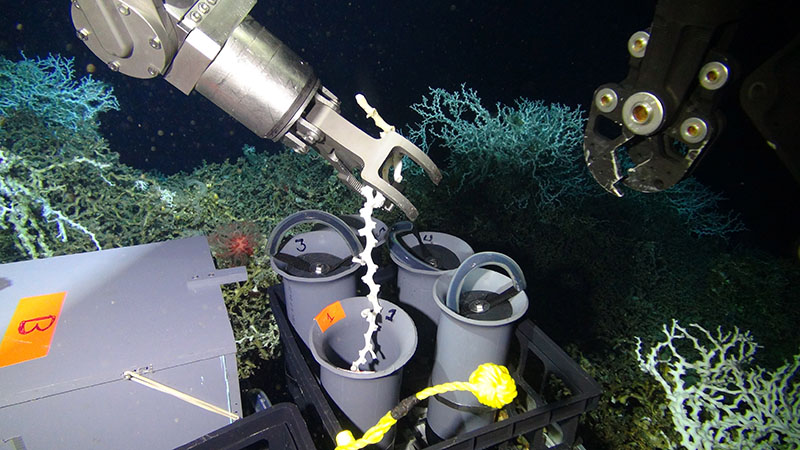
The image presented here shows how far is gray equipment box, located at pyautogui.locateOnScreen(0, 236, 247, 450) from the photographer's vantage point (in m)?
0.92

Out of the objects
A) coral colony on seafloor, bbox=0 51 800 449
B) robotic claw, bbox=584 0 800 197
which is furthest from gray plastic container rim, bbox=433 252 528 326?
coral colony on seafloor, bbox=0 51 800 449

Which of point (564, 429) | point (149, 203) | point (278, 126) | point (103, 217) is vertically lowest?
point (103, 217)

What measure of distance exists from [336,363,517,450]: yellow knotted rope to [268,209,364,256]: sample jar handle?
529mm

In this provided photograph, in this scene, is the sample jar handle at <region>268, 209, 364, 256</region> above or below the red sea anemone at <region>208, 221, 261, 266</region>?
above

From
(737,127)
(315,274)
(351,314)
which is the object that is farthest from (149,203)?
(737,127)

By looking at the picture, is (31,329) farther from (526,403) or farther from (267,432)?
(526,403)

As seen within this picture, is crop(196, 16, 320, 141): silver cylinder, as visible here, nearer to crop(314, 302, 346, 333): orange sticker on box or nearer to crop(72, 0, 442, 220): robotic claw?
crop(72, 0, 442, 220): robotic claw

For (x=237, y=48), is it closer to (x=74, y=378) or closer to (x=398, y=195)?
(x=398, y=195)

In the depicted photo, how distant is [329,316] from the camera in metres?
1.16

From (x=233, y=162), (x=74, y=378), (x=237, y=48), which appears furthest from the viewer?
(x=233, y=162)

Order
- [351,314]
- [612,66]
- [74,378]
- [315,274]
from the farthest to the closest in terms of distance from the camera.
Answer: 1. [612,66]
2. [315,274]
3. [351,314]
4. [74,378]

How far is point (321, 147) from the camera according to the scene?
75cm

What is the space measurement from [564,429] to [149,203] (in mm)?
1620

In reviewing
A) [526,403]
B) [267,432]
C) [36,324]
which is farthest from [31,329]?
[526,403]
